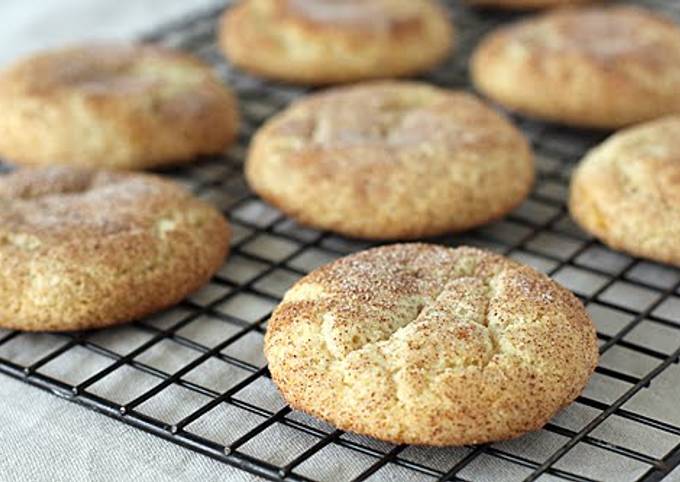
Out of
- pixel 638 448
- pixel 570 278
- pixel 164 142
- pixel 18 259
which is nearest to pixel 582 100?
pixel 570 278

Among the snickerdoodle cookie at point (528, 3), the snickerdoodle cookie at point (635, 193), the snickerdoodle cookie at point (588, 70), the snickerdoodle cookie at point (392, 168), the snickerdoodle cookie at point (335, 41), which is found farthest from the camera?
the snickerdoodle cookie at point (528, 3)

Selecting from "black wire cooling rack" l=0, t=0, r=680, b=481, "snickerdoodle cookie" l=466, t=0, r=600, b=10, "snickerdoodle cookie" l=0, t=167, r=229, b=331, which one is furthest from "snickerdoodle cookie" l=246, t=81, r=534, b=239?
"snickerdoodle cookie" l=466, t=0, r=600, b=10

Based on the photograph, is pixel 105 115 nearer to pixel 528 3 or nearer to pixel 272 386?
pixel 272 386

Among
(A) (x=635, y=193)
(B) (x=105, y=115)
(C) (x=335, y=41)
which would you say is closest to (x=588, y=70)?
(A) (x=635, y=193)

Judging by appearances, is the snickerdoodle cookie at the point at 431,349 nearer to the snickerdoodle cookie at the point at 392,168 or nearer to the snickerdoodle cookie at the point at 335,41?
the snickerdoodle cookie at the point at 392,168

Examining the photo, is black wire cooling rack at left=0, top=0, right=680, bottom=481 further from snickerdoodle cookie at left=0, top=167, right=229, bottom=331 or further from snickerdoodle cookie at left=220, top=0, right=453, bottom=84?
snickerdoodle cookie at left=220, top=0, right=453, bottom=84

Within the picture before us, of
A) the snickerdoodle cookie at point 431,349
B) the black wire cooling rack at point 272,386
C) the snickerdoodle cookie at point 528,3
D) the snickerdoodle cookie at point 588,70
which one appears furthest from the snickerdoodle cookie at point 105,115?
the snickerdoodle cookie at point 528,3
